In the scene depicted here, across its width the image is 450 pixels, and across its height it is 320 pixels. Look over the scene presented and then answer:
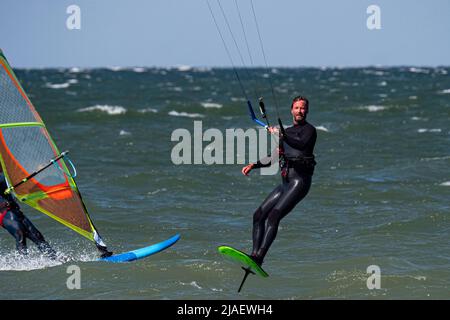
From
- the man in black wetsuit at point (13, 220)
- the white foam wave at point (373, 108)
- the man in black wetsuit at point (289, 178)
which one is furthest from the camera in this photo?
the white foam wave at point (373, 108)

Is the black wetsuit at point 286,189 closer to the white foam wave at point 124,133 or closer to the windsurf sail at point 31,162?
the windsurf sail at point 31,162

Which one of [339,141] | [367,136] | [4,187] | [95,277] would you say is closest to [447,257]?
[95,277]

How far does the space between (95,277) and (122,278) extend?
0.30 metres

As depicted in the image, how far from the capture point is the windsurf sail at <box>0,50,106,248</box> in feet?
29.0

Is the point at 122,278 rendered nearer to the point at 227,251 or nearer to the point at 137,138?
the point at 227,251

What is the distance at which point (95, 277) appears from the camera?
907cm

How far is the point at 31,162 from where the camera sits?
9.03 metres

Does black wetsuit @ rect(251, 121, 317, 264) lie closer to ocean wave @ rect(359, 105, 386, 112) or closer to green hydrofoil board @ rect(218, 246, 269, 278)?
green hydrofoil board @ rect(218, 246, 269, 278)

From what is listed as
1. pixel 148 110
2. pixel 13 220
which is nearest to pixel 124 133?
pixel 148 110

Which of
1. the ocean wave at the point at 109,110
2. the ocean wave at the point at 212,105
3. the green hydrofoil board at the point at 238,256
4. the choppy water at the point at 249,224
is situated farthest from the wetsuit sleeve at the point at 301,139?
the ocean wave at the point at 212,105

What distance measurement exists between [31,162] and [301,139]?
314 centimetres

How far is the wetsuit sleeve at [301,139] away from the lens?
7.64 meters

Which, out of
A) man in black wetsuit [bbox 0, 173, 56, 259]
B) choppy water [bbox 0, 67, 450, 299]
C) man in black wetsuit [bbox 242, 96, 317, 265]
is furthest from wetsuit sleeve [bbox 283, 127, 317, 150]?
man in black wetsuit [bbox 0, 173, 56, 259]

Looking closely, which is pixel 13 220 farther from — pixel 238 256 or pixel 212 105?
pixel 212 105
